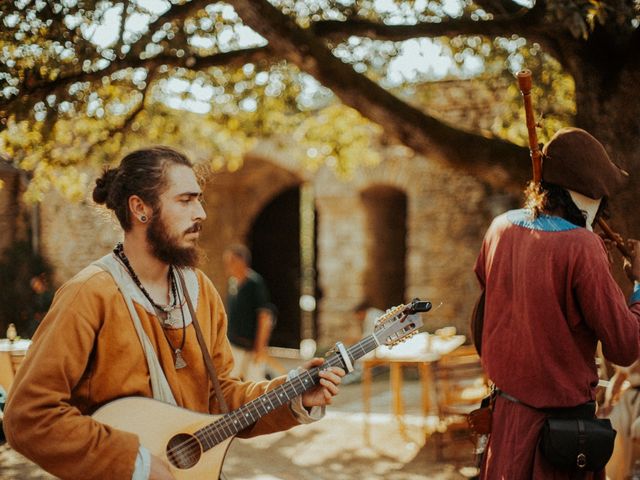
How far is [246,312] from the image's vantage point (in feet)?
24.1

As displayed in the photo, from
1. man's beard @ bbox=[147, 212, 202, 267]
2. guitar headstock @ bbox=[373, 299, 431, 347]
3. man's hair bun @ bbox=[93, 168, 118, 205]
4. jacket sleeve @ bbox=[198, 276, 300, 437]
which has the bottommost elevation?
jacket sleeve @ bbox=[198, 276, 300, 437]

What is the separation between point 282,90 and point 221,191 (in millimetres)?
→ 5802

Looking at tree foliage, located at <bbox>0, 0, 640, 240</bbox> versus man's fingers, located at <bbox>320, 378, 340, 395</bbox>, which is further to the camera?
tree foliage, located at <bbox>0, 0, 640, 240</bbox>

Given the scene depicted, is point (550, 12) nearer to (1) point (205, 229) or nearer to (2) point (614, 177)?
(2) point (614, 177)

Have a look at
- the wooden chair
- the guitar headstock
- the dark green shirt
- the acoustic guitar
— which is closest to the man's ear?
the acoustic guitar

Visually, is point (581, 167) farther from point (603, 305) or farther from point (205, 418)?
point (205, 418)

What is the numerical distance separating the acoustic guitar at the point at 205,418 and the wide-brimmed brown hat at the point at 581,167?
66cm

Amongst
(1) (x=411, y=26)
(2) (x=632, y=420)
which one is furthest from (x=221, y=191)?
(2) (x=632, y=420)

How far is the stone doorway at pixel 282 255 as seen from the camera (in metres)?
13.5

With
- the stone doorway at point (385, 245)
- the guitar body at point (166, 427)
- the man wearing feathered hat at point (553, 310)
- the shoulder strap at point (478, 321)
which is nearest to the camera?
the guitar body at point (166, 427)

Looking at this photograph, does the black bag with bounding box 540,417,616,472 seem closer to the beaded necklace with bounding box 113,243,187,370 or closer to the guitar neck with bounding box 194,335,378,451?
the guitar neck with bounding box 194,335,378,451

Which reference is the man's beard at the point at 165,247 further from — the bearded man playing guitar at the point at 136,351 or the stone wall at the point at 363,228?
the stone wall at the point at 363,228

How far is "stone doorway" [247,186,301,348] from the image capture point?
533 inches

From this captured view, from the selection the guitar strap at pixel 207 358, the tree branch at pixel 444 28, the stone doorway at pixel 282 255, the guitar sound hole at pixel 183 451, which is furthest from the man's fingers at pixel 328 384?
the stone doorway at pixel 282 255
